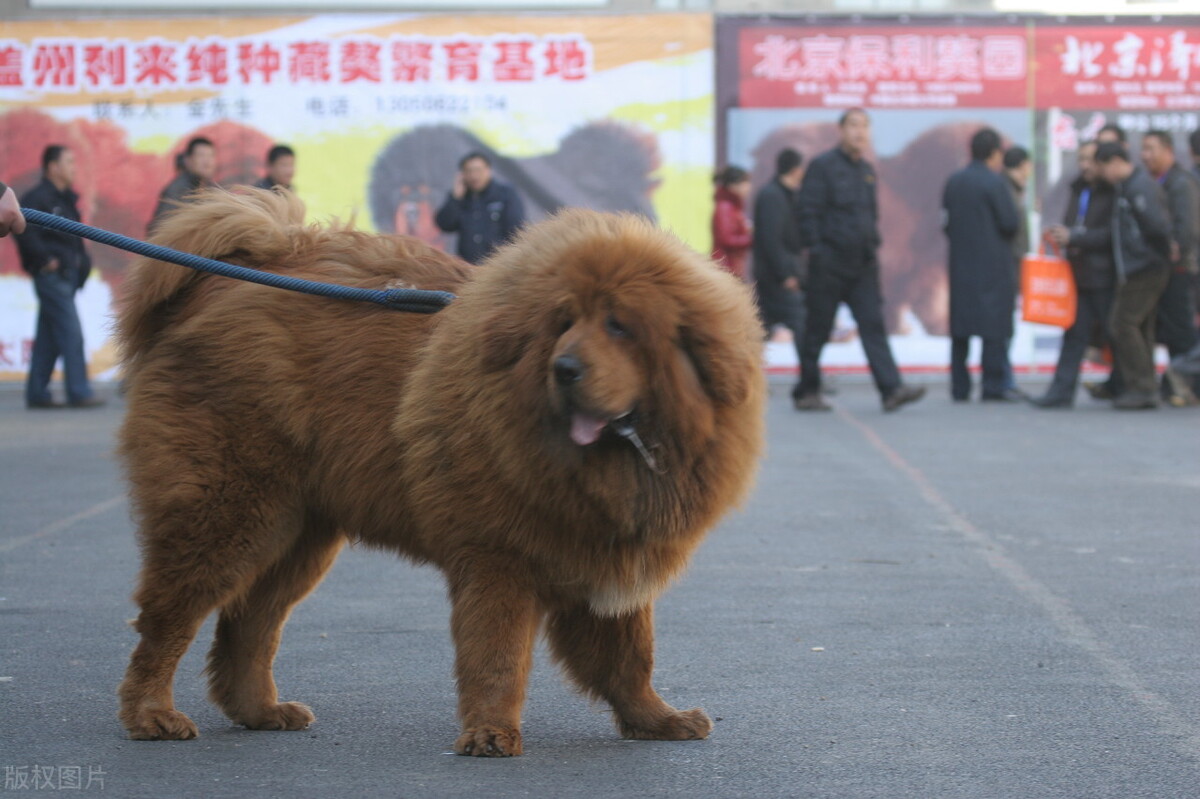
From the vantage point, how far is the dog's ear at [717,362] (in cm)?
392

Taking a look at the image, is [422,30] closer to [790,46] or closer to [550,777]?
→ [790,46]

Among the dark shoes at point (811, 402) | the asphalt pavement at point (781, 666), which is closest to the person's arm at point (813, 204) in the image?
the dark shoes at point (811, 402)

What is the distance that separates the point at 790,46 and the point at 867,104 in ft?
3.42

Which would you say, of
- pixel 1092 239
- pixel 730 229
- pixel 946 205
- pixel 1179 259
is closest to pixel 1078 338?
pixel 1092 239

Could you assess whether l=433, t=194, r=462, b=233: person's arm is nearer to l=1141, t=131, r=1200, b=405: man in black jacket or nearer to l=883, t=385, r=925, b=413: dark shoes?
l=883, t=385, r=925, b=413: dark shoes

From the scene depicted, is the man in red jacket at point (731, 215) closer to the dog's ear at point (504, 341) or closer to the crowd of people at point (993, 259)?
the crowd of people at point (993, 259)

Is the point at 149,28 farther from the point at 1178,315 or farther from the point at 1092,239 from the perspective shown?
the point at 1178,315

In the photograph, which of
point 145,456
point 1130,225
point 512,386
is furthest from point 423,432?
point 1130,225

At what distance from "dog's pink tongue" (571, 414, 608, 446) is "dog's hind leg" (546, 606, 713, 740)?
Answer: 0.69 meters

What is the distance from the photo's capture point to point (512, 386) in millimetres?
3961

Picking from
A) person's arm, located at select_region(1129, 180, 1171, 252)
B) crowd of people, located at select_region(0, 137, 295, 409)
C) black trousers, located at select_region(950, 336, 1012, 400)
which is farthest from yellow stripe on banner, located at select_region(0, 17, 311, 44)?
person's arm, located at select_region(1129, 180, 1171, 252)

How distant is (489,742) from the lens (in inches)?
159

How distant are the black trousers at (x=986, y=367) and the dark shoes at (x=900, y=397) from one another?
1221 millimetres

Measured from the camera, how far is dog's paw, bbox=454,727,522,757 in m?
4.03
